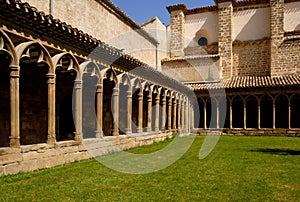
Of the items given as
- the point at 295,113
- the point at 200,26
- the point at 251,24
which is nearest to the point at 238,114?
the point at 295,113

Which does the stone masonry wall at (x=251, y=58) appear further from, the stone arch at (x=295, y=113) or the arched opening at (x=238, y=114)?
the stone arch at (x=295, y=113)

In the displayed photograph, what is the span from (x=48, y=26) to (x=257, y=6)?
75.1 feet

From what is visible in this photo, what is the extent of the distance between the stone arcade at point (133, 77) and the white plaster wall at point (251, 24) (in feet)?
0.26

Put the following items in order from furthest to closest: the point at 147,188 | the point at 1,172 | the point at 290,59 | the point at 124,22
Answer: the point at 290,59, the point at 124,22, the point at 1,172, the point at 147,188

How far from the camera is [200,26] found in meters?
28.5

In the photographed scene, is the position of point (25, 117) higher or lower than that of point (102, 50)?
lower

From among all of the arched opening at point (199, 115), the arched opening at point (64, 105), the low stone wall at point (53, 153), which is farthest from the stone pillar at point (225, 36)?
the low stone wall at point (53, 153)

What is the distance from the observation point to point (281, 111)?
21.8 m

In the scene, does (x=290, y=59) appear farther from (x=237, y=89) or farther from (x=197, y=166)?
(x=197, y=166)

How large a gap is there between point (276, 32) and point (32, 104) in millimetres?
19966

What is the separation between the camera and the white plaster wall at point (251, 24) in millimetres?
26062

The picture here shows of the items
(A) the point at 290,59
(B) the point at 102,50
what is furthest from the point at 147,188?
(A) the point at 290,59

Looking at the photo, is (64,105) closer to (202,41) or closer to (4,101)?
(4,101)

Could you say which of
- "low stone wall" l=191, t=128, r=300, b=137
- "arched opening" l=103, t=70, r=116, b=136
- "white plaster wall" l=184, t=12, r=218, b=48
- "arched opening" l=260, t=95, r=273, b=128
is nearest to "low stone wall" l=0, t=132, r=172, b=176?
"arched opening" l=103, t=70, r=116, b=136
